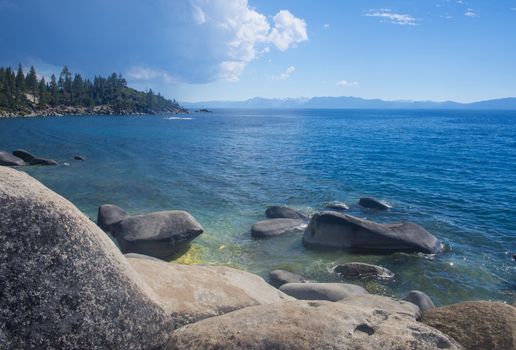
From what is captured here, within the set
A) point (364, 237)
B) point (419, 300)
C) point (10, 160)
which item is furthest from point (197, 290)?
point (10, 160)

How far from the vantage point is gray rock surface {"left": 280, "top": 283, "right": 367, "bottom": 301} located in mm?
15258

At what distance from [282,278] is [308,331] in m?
11.7

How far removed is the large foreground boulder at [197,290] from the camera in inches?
309

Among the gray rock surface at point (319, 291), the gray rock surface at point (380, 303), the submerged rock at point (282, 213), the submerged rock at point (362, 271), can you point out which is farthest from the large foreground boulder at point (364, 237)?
the gray rock surface at point (380, 303)

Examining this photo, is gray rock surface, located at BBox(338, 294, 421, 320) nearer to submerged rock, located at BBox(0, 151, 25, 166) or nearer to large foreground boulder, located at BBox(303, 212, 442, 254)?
large foreground boulder, located at BBox(303, 212, 442, 254)

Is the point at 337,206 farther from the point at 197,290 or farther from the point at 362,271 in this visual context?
the point at 197,290

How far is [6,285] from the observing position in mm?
5512

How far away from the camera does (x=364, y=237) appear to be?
22.2 meters

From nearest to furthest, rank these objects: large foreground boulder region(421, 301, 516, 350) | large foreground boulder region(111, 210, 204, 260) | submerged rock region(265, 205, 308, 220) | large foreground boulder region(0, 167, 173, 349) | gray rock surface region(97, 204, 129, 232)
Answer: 1. large foreground boulder region(0, 167, 173, 349)
2. large foreground boulder region(421, 301, 516, 350)
3. large foreground boulder region(111, 210, 204, 260)
4. gray rock surface region(97, 204, 129, 232)
5. submerged rock region(265, 205, 308, 220)

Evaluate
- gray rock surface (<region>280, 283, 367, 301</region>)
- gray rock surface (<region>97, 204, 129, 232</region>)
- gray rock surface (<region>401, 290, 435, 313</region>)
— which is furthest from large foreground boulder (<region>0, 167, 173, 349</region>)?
gray rock surface (<region>97, 204, 129, 232</region>)

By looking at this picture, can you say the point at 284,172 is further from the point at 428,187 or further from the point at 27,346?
the point at 27,346

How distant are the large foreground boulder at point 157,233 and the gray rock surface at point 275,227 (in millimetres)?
4636

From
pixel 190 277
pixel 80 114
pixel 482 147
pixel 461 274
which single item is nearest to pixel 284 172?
pixel 461 274

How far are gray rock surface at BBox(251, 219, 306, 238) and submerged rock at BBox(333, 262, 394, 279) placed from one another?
6.01 m
